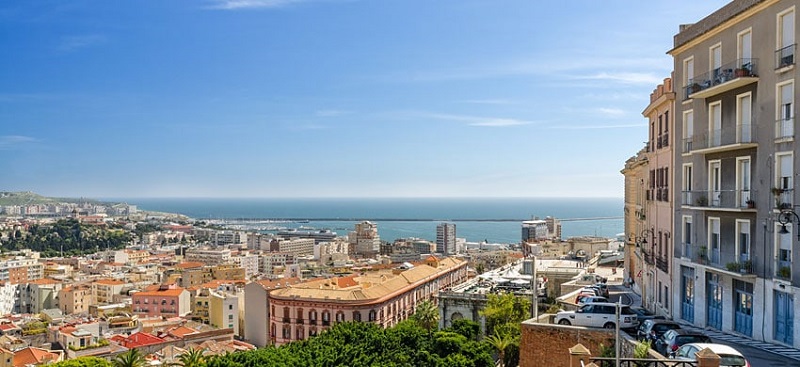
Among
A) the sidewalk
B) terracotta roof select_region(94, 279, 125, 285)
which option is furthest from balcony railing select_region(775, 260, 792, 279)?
terracotta roof select_region(94, 279, 125, 285)

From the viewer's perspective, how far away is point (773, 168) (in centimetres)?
1603

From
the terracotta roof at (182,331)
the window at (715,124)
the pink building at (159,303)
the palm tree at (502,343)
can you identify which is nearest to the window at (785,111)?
the window at (715,124)

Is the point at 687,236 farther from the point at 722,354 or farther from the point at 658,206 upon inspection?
the point at 722,354

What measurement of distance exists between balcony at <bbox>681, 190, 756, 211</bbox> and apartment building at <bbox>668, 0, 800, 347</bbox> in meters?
0.03

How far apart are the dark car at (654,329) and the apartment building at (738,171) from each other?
244 centimetres

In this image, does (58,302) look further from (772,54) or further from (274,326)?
(772,54)

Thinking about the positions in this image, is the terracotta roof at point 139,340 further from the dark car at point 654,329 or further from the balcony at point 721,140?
the balcony at point 721,140

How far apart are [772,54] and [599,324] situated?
8.41 metres

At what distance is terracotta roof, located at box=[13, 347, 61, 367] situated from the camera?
45.6 metres

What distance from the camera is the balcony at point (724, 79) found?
16.8 meters

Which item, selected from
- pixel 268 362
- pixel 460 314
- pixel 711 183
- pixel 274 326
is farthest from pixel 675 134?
pixel 274 326

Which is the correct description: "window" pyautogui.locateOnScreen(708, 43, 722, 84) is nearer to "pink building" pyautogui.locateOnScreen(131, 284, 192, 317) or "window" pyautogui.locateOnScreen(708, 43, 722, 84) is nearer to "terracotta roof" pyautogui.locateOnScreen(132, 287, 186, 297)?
"pink building" pyautogui.locateOnScreen(131, 284, 192, 317)

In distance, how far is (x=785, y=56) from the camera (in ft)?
51.3

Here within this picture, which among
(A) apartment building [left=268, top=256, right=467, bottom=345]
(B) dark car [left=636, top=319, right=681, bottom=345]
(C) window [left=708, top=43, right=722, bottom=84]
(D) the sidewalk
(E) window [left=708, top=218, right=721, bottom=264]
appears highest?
(C) window [left=708, top=43, right=722, bottom=84]
